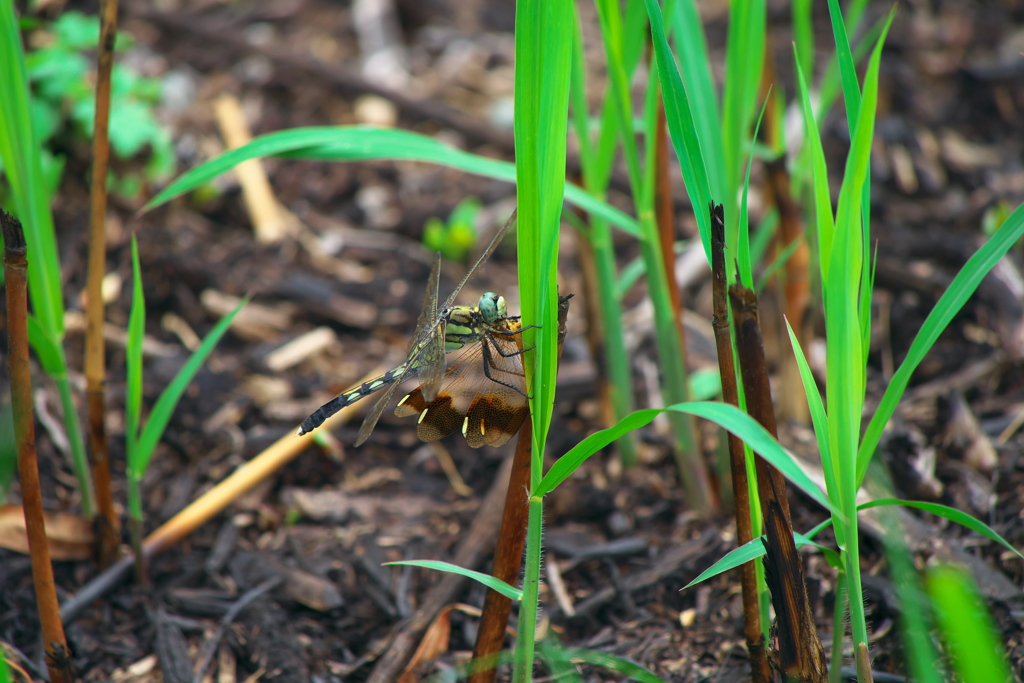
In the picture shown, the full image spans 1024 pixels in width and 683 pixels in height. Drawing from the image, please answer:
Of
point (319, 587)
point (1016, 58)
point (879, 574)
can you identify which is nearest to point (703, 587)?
point (879, 574)

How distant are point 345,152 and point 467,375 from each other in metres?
0.52

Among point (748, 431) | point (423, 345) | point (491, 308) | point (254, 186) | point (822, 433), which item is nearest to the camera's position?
point (748, 431)

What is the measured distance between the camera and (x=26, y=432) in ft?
3.87

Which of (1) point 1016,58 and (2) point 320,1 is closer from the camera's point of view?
(1) point 1016,58

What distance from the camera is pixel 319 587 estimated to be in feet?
5.92

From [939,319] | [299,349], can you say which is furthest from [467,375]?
[299,349]

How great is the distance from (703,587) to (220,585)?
1.21 metres

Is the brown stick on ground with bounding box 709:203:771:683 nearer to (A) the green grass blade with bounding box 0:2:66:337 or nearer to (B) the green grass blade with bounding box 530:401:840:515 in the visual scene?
(B) the green grass blade with bounding box 530:401:840:515

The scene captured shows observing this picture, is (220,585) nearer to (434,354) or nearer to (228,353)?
(434,354)

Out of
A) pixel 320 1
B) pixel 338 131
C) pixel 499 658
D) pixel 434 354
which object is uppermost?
pixel 320 1

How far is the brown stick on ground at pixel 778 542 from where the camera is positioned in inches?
39.9

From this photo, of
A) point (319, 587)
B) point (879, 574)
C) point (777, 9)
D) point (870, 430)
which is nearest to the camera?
point (870, 430)

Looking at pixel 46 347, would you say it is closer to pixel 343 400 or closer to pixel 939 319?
pixel 343 400

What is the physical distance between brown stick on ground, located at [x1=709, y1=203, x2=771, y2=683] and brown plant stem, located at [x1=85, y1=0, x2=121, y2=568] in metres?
1.18
